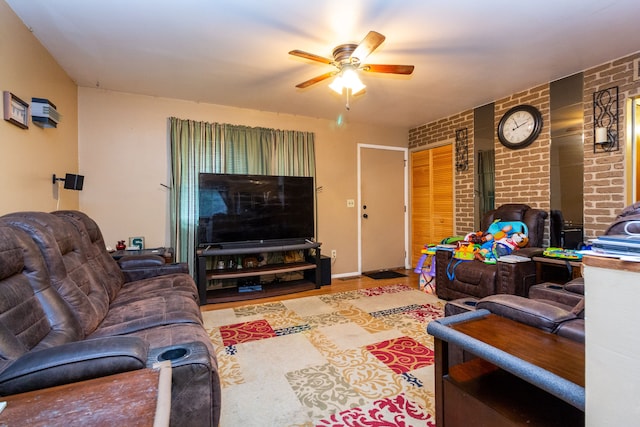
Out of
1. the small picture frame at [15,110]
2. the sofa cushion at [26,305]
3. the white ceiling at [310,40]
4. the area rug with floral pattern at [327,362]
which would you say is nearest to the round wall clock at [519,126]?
the white ceiling at [310,40]

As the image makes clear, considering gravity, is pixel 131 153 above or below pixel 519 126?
below

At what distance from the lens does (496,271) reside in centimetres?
279

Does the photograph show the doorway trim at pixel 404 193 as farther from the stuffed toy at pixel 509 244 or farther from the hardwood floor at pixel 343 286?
the stuffed toy at pixel 509 244

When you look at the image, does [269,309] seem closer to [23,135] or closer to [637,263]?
[23,135]

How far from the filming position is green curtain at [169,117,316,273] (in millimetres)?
3615

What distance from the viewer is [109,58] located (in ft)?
8.71

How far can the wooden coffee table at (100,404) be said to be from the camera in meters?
0.67

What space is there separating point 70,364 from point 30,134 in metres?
Result: 2.11

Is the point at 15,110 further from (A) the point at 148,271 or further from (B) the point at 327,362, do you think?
(B) the point at 327,362

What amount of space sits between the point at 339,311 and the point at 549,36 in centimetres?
290

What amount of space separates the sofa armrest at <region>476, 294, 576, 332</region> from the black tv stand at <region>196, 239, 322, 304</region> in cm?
258

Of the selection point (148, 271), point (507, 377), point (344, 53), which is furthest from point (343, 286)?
point (507, 377)

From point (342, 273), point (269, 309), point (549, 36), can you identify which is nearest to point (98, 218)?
point (269, 309)

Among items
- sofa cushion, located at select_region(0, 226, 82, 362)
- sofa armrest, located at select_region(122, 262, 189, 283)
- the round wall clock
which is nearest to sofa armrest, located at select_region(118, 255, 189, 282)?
sofa armrest, located at select_region(122, 262, 189, 283)
